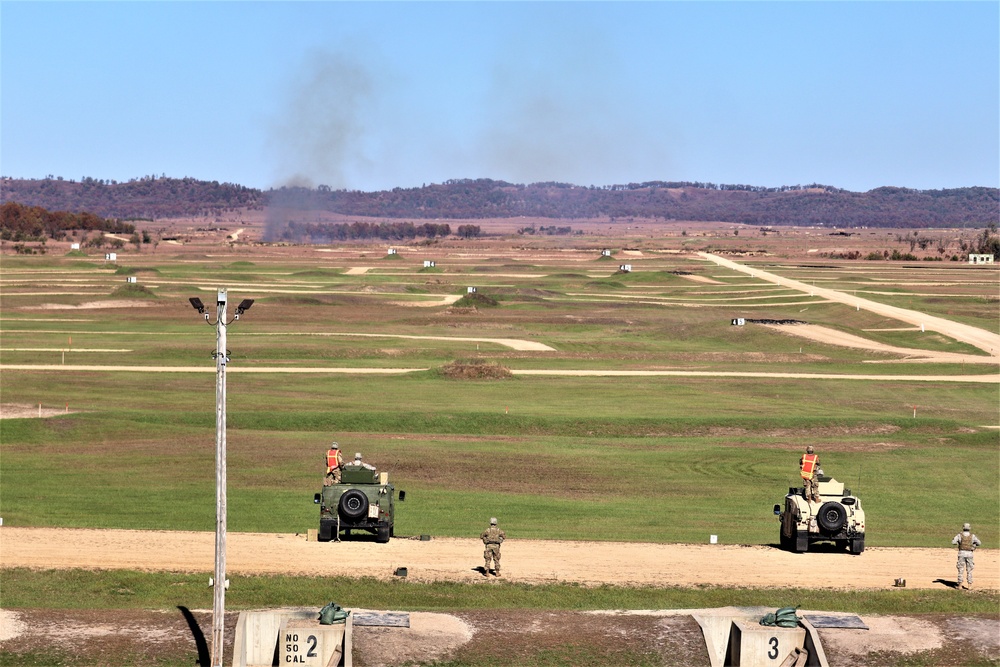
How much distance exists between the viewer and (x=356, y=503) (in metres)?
31.4

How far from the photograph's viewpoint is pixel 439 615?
2542 cm

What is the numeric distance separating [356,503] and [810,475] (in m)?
11.2

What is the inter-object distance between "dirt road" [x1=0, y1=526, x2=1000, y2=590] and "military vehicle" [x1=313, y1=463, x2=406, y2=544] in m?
0.53

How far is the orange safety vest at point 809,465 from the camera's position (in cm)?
3067

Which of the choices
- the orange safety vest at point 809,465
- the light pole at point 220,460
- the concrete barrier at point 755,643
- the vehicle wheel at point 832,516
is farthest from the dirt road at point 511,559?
the light pole at point 220,460

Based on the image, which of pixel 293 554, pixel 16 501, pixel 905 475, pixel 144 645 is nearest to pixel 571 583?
pixel 293 554

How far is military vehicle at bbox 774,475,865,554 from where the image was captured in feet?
103

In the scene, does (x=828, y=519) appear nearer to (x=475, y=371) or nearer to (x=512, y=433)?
(x=512, y=433)

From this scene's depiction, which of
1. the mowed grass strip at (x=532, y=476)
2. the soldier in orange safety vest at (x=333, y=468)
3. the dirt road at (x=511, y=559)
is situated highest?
the soldier in orange safety vest at (x=333, y=468)

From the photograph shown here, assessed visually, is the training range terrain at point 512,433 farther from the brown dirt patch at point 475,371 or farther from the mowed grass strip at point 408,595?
the mowed grass strip at point 408,595

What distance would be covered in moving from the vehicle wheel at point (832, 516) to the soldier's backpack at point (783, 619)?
22.5ft

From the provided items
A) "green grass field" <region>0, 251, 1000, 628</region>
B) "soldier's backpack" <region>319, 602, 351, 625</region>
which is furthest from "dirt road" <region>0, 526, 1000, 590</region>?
"soldier's backpack" <region>319, 602, 351, 625</region>

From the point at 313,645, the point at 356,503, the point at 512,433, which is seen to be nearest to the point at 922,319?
the point at 512,433

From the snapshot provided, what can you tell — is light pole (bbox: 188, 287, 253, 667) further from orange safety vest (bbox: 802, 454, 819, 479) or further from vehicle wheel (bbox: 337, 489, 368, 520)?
orange safety vest (bbox: 802, 454, 819, 479)
